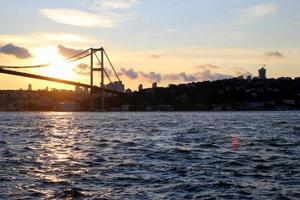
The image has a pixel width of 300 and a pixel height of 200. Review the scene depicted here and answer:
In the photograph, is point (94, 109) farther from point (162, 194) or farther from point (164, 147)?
point (162, 194)

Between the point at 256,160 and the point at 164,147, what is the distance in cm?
672

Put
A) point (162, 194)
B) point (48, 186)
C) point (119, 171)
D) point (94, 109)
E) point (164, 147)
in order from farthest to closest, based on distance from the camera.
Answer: point (94, 109)
point (164, 147)
point (119, 171)
point (48, 186)
point (162, 194)

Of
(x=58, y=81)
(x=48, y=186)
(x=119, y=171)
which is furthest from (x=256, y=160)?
(x=58, y=81)

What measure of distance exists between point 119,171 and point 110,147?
9279 millimetres

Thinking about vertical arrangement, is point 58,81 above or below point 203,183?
above

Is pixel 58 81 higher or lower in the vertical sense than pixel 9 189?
higher

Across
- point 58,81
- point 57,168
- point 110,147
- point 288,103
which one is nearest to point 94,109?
point 58,81

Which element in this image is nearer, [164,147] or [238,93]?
[164,147]

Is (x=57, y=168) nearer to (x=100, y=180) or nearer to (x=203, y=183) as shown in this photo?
(x=100, y=180)

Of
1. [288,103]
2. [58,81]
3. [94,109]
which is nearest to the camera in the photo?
[58,81]

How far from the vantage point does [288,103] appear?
5994 inches

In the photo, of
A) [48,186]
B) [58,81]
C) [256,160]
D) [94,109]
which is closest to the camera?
[48,186]

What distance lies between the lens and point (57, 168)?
58.7 ft

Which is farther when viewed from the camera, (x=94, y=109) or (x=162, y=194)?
(x=94, y=109)
